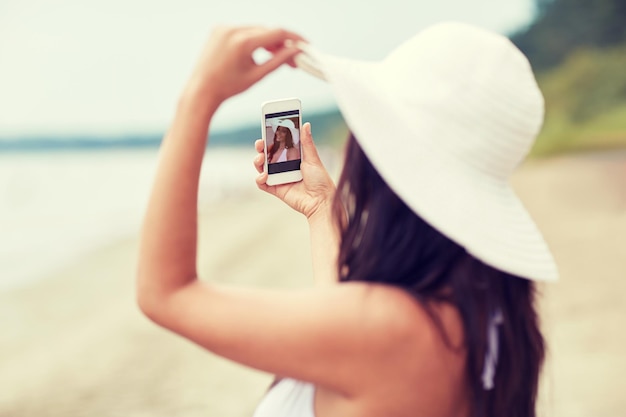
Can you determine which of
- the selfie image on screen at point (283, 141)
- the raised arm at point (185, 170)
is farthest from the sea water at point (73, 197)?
the raised arm at point (185, 170)

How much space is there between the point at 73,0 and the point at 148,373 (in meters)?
5.31

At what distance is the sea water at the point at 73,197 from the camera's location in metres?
4.87

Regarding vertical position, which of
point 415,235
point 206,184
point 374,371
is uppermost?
point 415,235

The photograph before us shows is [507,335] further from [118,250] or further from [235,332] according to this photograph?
[118,250]

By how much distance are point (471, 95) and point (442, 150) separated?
2.2 inches

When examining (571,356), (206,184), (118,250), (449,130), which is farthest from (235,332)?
(206,184)

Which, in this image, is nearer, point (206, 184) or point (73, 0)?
point (206, 184)

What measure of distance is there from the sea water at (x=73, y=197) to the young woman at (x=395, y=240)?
383 centimetres

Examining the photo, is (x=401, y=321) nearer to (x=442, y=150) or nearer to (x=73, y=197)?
(x=442, y=150)

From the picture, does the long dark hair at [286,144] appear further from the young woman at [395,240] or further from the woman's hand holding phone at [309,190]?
the young woman at [395,240]

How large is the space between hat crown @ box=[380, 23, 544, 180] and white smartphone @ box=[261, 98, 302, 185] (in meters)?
0.27

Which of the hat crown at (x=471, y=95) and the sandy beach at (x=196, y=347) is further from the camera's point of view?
the sandy beach at (x=196, y=347)

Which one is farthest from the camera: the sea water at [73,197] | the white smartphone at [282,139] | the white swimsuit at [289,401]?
the sea water at [73,197]

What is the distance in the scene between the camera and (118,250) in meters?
4.91
